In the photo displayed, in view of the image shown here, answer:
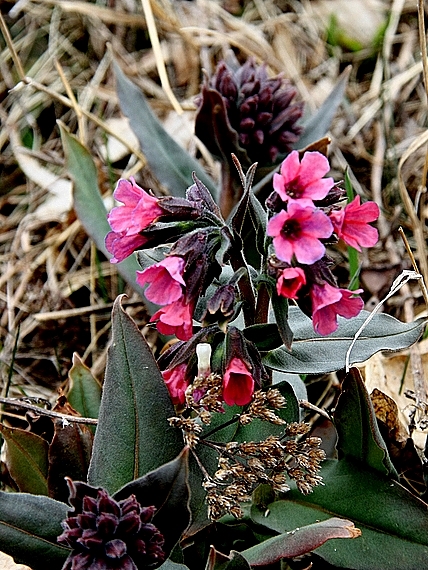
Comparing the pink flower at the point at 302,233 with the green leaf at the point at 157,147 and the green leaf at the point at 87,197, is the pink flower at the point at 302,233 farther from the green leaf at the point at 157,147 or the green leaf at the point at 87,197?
the green leaf at the point at 157,147

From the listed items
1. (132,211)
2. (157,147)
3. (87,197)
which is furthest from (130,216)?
(157,147)

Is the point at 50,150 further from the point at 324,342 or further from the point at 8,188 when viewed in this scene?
the point at 324,342

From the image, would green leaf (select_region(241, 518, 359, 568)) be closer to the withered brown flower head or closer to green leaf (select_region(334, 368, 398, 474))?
green leaf (select_region(334, 368, 398, 474))

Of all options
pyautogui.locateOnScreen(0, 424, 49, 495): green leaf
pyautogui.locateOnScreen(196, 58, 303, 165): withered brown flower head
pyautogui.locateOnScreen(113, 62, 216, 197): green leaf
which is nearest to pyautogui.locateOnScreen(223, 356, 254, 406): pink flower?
pyautogui.locateOnScreen(0, 424, 49, 495): green leaf

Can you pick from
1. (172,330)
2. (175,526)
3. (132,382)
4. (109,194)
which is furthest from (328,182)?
(109,194)

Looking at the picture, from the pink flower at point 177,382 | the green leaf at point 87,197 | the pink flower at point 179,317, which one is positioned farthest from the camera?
the green leaf at point 87,197

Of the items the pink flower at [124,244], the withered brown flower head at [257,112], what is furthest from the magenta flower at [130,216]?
the withered brown flower head at [257,112]

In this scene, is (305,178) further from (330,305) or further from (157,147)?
(157,147)
